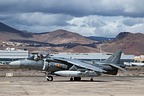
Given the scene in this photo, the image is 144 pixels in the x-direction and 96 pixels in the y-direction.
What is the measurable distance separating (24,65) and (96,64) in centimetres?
931

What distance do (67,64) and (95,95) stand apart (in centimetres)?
2051

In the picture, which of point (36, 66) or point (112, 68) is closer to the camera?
point (36, 66)

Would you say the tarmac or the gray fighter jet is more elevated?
the gray fighter jet

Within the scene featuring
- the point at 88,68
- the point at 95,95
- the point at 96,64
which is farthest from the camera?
the point at 96,64

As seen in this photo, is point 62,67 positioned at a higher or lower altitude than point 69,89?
higher

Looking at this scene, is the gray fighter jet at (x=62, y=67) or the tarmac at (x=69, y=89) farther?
the gray fighter jet at (x=62, y=67)

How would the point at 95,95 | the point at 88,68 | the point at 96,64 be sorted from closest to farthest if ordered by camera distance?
the point at 95,95
the point at 88,68
the point at 96,64

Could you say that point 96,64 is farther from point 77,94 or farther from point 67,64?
point 77,94

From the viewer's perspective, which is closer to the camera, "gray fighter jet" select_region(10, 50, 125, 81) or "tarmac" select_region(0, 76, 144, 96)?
"tarmac" select_region(0, 76, 144, 96)

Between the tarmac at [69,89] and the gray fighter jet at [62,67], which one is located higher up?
the gray fighter jet at [62,67]

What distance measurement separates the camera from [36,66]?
1725 inches

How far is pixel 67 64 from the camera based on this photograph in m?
45.2

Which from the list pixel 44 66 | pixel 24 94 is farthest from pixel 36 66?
pixel 24 94

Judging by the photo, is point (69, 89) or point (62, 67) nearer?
point (69, 89)
